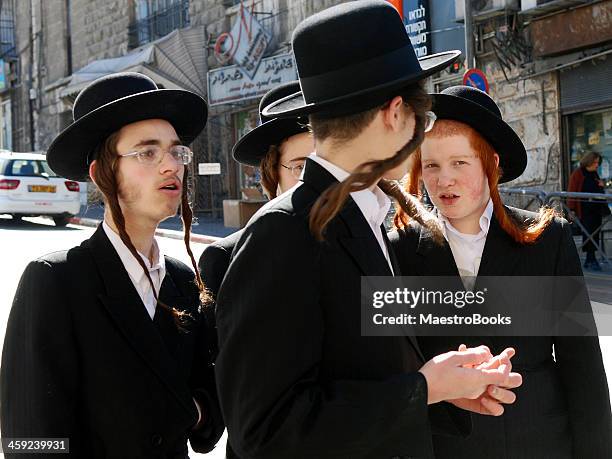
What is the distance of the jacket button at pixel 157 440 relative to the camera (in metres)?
2.18

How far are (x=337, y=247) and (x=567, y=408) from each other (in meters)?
1.26

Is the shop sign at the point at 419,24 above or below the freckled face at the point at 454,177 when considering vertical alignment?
above

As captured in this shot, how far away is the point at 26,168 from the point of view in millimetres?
18109

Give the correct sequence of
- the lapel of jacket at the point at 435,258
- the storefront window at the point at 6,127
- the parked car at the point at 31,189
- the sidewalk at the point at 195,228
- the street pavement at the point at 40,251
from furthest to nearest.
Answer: the storefront window at the point at 6,127 < the parked car at the point at 31,189 < the sidewalk at the point at 195,228 < the street pavement at the point at 40,251 < the lapel of jacket at the point at 435,258

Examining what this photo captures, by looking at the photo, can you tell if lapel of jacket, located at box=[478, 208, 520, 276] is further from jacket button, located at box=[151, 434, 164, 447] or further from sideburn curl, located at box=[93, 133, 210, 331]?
jacket button, located at box=[151, 434, 164, 447]

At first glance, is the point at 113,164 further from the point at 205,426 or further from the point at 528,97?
the point at 528,97

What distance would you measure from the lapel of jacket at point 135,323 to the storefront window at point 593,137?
1161cm

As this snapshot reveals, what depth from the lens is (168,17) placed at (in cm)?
2433

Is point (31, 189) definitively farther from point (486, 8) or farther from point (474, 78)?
point (474, 78)

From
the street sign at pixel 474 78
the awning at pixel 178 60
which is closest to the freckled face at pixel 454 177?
the street sign at pixel 474 78

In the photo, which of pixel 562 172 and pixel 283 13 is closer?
pixel 562 172

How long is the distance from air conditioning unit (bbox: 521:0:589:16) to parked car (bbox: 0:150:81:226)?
400 inches

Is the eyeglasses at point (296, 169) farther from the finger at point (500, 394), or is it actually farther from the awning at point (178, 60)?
the awning at point (178, 60)

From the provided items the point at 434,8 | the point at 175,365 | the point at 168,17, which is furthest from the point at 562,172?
the point at 168,17
